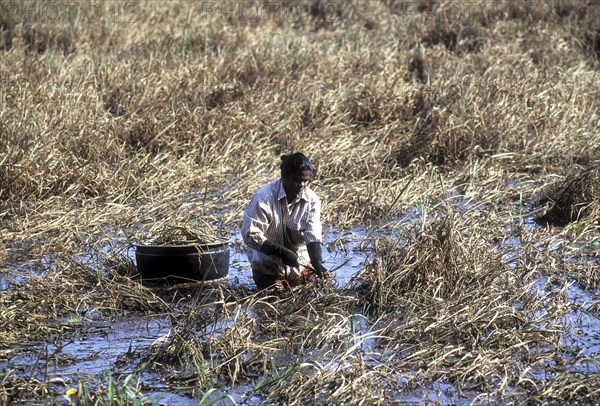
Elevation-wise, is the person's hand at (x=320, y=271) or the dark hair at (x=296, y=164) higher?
the dark hair at (x=296, y=164)

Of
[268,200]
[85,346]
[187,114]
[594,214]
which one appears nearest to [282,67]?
[187,114]

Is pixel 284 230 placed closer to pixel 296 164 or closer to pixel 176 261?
pixel 296 164

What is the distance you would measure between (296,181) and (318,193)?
9.45 feet

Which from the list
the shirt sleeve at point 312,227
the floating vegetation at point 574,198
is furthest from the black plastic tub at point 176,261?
the floating vegetation at point 574,198

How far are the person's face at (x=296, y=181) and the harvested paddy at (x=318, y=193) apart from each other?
0.54 meters

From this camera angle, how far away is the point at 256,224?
6.75 meters

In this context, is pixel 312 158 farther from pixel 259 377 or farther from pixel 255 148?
pixel 259 377

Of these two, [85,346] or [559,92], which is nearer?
[85,346]

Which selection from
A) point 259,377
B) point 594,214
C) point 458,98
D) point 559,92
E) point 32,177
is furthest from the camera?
point 559,92

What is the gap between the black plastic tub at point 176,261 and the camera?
23.0 feet

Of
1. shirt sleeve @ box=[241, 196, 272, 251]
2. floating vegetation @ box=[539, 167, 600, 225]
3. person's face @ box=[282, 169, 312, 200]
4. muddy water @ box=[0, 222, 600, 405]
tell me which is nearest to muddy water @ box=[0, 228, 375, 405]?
muddy water @ box=[0, 222, 600, 405]

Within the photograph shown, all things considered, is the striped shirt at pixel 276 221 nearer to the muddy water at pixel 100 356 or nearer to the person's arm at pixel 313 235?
the person's arm at pixel 313 235

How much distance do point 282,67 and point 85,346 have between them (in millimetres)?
Answer: 7223

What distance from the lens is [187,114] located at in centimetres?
1074
